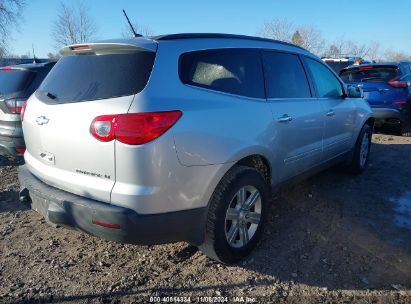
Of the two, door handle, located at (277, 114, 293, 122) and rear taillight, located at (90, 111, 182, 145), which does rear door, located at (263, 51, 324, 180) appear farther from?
rear taillight, located at (90, 111, 182, 145)

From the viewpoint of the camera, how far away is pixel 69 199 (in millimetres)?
2631

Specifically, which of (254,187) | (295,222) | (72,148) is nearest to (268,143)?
(254,187)

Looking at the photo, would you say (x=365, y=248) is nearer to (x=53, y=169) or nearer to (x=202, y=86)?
(x=202, y=86)

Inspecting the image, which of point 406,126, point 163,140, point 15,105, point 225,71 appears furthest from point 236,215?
point 406,126

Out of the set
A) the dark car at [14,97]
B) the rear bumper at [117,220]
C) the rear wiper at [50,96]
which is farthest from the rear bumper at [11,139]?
the rear bumper at [117,220]

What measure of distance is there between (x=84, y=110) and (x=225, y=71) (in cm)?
117

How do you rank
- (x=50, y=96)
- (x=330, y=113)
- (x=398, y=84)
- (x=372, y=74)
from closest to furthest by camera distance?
(x=50, y=96), (x=330, y=113), (x=398, y=84), (x=372, y=74)

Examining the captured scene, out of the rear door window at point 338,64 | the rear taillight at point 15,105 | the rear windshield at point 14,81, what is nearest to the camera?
the rear taillight at point 15,105

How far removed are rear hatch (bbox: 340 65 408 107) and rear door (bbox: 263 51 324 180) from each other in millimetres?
4275

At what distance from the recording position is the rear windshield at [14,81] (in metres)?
5.27

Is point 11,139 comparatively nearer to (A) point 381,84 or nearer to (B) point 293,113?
(B) point 293,113

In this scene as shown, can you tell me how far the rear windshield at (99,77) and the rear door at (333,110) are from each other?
7.85 feet

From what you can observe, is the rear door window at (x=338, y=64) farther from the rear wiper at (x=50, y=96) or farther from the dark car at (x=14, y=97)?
the rear wiper at (x=50, y=96)

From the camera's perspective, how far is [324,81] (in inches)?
181
